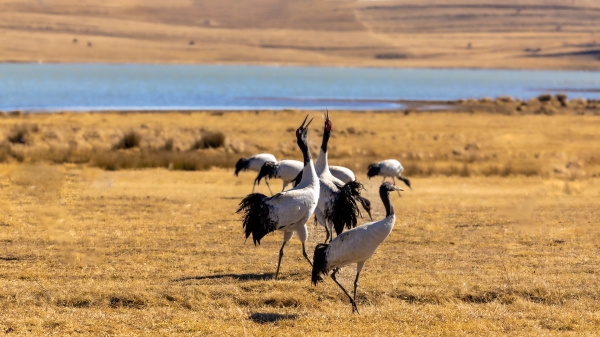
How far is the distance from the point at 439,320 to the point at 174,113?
37.8m

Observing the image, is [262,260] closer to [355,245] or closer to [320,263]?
[320,263]

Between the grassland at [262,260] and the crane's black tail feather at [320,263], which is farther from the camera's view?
the crane's black tail feather at [320,263]

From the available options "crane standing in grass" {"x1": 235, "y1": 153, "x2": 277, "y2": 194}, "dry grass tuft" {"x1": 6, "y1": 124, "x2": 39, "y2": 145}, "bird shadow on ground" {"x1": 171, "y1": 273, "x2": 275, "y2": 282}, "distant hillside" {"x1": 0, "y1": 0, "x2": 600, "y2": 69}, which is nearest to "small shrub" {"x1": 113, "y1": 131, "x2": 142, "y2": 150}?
"dry grass tuft" {"x1": 6, "y1": 124, "x2": 39, "y2": 145}

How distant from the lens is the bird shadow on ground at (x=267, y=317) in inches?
365

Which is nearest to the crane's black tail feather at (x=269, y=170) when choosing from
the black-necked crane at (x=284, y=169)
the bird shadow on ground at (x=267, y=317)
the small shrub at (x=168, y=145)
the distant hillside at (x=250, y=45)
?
the black-necked crane at (x=284, y=169)

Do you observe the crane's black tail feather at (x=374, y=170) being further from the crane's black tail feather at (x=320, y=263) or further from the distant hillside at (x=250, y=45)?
the distant hillside at (x=250, y=45)

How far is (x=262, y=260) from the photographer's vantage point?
1244 cm

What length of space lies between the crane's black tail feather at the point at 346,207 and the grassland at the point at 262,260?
2.45 feet

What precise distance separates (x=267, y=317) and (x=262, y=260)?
308 cm

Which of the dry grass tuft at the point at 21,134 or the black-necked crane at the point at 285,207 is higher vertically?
the black-necked crane at the point at 285,207

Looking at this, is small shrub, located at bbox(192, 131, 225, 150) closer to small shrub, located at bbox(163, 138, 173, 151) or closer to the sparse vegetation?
small shrub, located at bbox(163, 138, 173, 151)

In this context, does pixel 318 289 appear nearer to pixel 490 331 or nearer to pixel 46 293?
pixel 490 331

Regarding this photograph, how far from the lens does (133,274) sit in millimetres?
11188

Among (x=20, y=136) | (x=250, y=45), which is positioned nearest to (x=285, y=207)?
(x=20, y=136)
